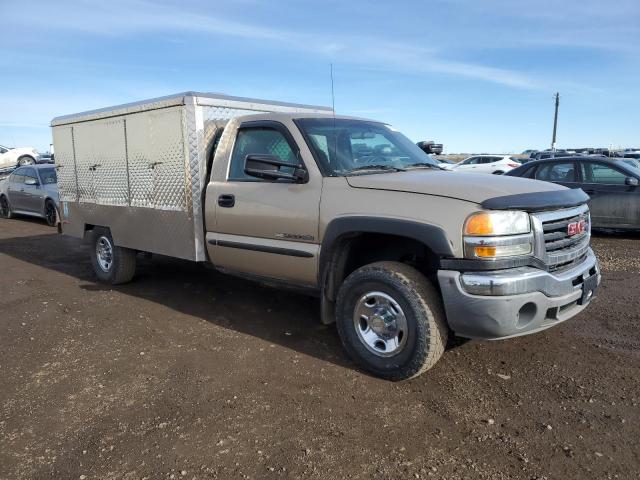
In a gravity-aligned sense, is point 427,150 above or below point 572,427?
above

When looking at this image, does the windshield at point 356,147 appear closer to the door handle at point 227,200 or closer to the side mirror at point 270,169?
the side mirror at point 270,169

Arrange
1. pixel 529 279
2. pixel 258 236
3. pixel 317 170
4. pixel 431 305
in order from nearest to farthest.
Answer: pixel 529 279 → pixel 431 305 → pixel 317 170 → pixel 258 236

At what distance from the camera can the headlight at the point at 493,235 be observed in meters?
3.32

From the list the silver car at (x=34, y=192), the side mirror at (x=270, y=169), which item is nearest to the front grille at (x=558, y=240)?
the side mirror at (x=270, y=169)

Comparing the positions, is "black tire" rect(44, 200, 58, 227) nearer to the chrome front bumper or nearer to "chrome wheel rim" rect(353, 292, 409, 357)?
"chrome wheel rim" rect(353, 292, 409, 357)

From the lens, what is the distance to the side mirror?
165 inches

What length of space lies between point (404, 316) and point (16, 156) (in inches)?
1150

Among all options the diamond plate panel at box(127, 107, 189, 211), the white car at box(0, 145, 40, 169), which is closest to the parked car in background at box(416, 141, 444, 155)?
the diamond plate panel at box(127, 107, 189, 211)

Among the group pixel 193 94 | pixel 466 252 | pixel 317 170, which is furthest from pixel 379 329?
pixel 193 94

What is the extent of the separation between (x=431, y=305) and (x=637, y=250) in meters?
6.40

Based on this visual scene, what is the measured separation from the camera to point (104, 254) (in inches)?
271

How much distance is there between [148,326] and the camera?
5.16m

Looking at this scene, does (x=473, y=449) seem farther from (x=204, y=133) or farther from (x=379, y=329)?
(x=204, y=133)

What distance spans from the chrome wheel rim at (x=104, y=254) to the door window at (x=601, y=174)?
8.30m
